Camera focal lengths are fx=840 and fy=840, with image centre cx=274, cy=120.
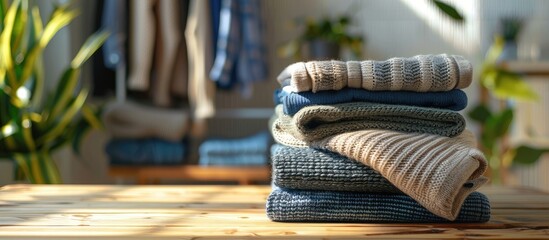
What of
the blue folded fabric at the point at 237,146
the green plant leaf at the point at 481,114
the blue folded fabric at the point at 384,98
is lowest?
the blue folded fabric at the point at 237,146

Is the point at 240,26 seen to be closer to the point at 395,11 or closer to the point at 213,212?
the point at 395,11

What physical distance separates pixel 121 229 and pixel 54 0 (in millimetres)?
2760

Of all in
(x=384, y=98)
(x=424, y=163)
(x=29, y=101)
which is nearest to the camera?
(x=424, y=163)

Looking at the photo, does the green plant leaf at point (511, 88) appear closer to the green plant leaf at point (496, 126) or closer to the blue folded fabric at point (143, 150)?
the green plant leaf at point (496, 126)

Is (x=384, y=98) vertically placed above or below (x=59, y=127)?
above

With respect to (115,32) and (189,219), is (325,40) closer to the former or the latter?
(115,32)

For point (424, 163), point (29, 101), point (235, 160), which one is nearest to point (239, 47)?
point (235, 160)

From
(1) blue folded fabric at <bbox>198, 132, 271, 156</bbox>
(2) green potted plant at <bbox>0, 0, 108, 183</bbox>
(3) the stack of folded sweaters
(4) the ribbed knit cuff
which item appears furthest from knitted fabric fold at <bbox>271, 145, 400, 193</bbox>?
(1) blue folded fabric at <bbox>198, 132, 271, 156</bbox>

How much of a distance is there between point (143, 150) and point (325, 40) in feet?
3.06

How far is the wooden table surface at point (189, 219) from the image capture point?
982 mm

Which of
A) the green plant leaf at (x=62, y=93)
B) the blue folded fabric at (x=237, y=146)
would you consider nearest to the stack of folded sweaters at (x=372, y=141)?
the green plant leaf at (x=62, y=93)

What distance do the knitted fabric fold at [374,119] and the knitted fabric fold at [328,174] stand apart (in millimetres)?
42

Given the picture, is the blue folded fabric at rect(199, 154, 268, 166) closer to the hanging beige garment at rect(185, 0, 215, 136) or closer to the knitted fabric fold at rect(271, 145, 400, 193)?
the hanging beige garment at rect(185, 0, 215, 136)

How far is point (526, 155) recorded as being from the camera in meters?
3.54
